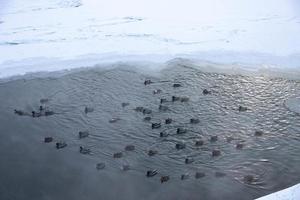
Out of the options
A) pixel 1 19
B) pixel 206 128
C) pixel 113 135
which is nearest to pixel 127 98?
pixel 113 135

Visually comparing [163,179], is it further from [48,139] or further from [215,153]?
[48,139]

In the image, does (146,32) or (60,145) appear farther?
(146,32)

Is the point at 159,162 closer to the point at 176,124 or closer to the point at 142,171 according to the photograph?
the point at 142,171

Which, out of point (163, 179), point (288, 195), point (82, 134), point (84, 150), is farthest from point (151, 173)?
point (288, 195)

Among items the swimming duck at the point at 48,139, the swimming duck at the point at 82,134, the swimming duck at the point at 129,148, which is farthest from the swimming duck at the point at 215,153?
the swimming duck at the point at 48,139

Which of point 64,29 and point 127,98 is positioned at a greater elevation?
point 64,29

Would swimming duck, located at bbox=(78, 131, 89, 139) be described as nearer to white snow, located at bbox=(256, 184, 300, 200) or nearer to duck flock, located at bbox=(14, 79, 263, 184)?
duck flock, located at bbox=(14, 79, 263, 184)
